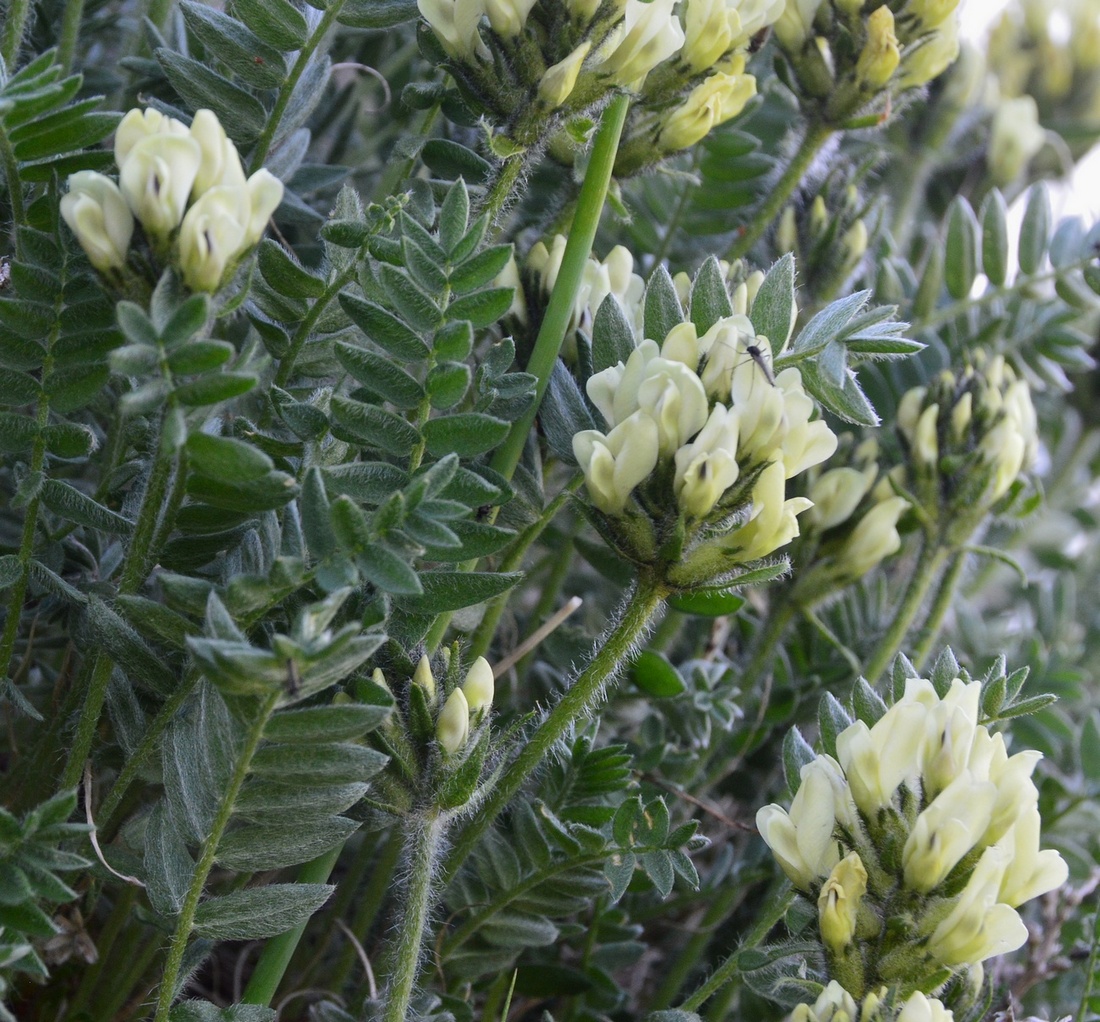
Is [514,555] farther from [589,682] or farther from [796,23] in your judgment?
[796,23]

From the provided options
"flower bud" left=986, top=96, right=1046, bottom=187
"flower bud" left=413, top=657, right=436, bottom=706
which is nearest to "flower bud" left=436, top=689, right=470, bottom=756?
"flower bud" left=413, top=657, right=436, bottom=706

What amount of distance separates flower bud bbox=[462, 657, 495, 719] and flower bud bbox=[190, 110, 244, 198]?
11.1 inches

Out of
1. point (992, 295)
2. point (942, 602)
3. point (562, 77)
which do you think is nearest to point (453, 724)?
point (562, 77)

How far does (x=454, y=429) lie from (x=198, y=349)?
159mm

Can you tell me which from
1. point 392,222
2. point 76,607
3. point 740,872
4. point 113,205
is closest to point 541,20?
point 392,222

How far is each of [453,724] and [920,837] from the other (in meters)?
0.25

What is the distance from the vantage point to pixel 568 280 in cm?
77

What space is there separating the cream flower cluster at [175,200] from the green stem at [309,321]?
116 millimetres

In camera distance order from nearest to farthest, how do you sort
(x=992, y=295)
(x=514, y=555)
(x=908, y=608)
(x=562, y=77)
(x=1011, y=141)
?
(x=562, y=77)
(x=514, y=555)
(x=908, y=608)
(x=992, y=295)
(x=1011, y=141)

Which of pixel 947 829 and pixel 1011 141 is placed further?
pixel 1011 141

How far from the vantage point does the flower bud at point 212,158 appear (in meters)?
0.59

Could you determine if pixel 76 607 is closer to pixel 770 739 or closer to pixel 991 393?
pixel 770 739

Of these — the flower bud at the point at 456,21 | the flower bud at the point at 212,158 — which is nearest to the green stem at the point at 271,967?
the flower bud at the point at 212,158

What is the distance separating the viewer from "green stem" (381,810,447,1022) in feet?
2.13
